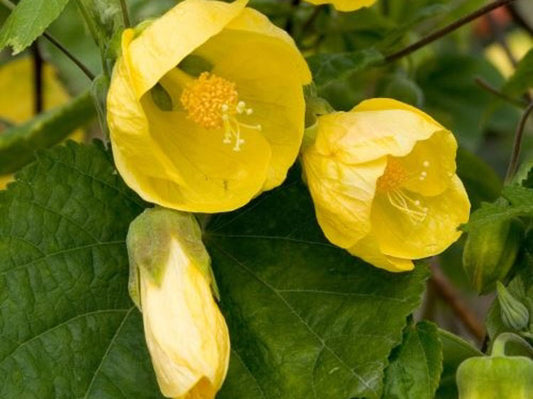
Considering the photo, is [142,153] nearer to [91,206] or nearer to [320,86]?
[91,206]

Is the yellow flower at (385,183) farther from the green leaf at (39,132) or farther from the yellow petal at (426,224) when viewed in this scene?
the green leaf at (39,132)

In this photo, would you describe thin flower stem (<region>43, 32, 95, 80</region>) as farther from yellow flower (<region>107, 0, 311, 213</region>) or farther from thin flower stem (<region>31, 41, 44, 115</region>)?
thin flower stem (<region>31, 41, 44, 115</region>)

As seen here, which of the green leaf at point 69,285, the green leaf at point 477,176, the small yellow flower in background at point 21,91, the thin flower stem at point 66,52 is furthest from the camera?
the small yellow flower in background at point 21,91

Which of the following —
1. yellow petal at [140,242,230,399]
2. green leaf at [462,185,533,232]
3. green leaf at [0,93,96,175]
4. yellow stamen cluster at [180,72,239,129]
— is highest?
yellow stamen cluster at [180,72,239,129]

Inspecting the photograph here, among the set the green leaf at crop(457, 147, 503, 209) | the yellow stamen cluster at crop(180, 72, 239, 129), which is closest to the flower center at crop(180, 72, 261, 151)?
the yellow stamen cluster at crop(180, 72, 239, 129)

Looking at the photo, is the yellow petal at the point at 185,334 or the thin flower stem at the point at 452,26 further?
the thin flower stem at the point at 452,26

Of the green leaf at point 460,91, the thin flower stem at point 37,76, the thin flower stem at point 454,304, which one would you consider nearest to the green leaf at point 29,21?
the thin flower stem at point 37,76

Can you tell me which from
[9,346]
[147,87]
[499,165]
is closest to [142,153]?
[147,87]
